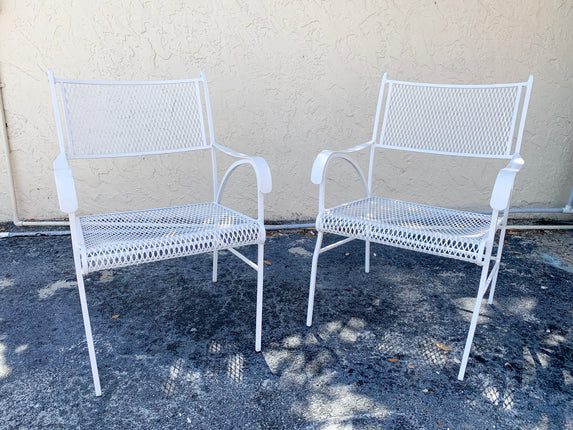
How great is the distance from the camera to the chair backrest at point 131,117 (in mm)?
1769

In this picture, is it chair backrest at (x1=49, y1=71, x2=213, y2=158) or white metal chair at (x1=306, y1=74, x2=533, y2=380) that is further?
chair backrest at (x1=49, y1=71, x2=213, y2=158)

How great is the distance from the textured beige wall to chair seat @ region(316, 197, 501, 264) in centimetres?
121

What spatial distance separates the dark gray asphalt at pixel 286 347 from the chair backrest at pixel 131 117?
2.50ft

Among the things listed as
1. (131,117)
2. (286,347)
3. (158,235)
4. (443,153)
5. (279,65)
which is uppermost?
(279,65)

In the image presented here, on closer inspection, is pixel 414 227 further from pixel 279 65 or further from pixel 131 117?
pixel 279 65

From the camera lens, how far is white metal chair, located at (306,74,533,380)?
1544 millimetres

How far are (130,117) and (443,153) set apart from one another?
1.47m

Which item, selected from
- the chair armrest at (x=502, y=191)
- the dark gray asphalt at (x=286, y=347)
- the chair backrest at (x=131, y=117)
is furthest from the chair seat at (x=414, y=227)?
the chair backrest at (x=131, y=117)

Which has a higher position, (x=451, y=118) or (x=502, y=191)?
(x=451, y=118)

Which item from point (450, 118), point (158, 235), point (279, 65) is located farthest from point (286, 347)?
point (279, 65)

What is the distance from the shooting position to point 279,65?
2.88 meters

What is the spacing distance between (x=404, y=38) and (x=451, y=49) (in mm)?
344

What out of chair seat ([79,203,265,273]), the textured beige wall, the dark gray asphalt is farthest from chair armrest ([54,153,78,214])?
the textured beige wall

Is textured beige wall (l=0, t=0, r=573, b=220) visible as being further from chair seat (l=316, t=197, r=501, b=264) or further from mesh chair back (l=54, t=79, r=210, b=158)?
chair seat (l=316, t=197, r=501, b=264)
